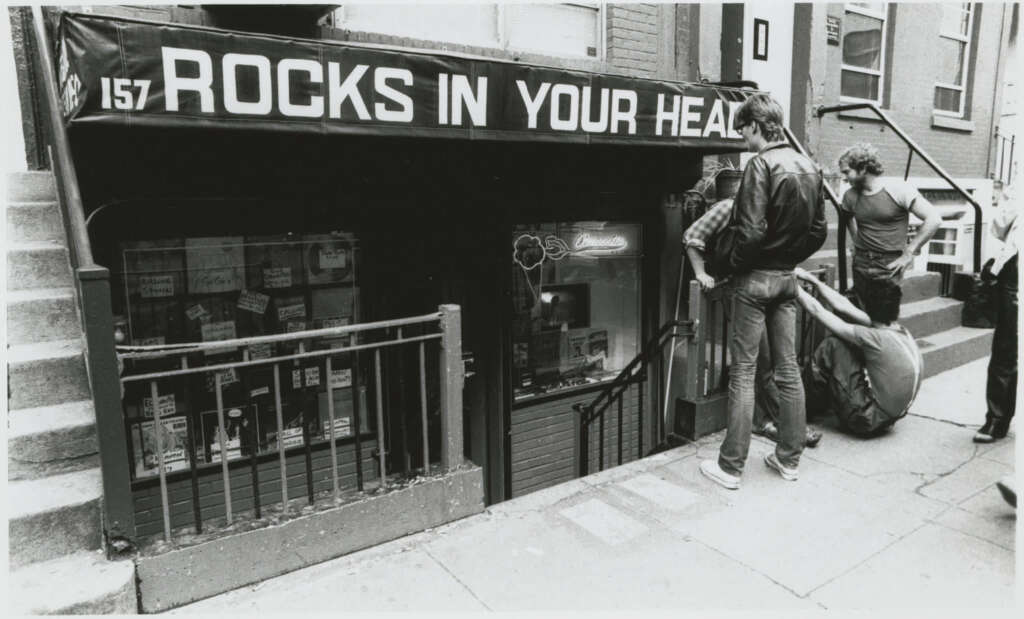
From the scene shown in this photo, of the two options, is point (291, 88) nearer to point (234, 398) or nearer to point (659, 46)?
point (234, 398)

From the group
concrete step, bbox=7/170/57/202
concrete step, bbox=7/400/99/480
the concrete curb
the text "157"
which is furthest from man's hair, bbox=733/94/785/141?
concrete step, bbox=7/170/57/202

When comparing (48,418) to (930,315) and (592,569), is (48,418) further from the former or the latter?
(930,315)

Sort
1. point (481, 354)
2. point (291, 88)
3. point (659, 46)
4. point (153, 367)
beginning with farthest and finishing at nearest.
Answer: point (659, 46), point (481, 354), point (153, 367), point (291, 88)

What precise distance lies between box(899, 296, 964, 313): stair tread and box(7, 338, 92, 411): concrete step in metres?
6.88

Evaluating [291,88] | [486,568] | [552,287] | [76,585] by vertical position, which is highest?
[291,88]

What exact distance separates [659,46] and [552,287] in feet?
8.24

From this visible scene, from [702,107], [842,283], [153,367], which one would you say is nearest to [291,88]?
[153,367]

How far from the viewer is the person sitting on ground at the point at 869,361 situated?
4820mm

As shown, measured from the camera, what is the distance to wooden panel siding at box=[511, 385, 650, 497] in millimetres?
6469

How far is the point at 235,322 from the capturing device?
5.23m

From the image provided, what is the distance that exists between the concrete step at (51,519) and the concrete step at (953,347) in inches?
262

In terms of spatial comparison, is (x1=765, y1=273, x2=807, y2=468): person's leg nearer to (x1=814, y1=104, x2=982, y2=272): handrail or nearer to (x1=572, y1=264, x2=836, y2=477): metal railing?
(x1=572, y1=264, x2=836, y2=477): metal railing

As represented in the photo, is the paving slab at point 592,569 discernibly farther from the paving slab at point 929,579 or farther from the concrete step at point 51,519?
the concrete step at point 51,519

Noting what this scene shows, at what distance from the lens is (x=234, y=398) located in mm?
5293
